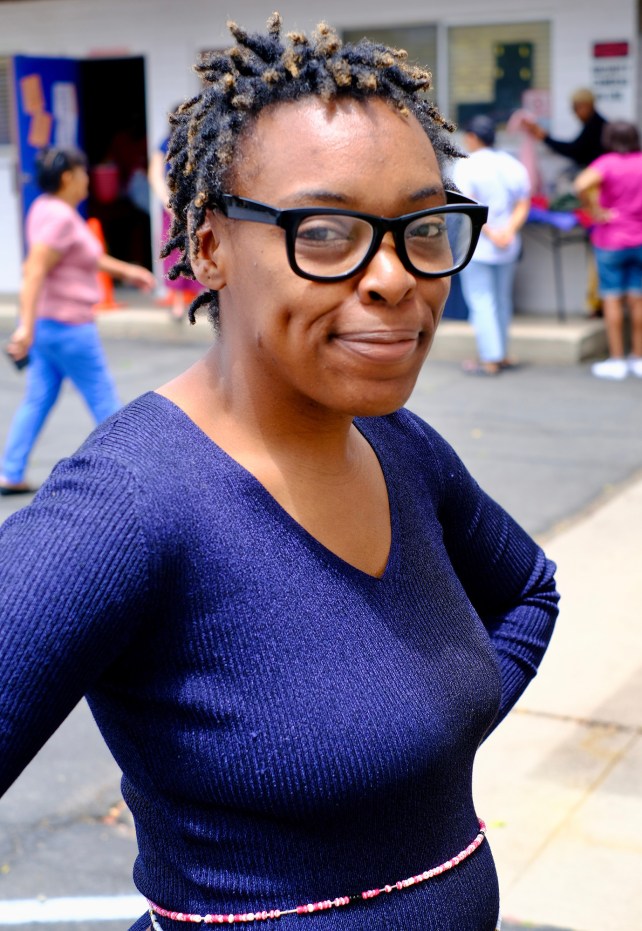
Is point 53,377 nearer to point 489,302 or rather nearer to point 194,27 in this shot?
point 489,302

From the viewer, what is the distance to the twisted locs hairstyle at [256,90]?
148cm

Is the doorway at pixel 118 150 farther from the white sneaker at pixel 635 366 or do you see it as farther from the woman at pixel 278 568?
the woman at pixel 278 568

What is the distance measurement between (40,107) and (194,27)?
6.28ft

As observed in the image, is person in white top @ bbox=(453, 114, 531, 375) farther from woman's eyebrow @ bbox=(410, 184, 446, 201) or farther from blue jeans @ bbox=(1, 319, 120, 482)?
woman's eyebrow @ bbox=(410, 184, 446, 201)

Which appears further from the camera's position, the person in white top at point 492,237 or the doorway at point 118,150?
the doorway at point 118,150

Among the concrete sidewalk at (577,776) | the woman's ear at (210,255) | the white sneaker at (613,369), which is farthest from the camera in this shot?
the white sneaker at (613,369)

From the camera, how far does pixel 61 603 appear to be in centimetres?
131

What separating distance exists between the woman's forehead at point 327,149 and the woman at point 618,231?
31.4ft

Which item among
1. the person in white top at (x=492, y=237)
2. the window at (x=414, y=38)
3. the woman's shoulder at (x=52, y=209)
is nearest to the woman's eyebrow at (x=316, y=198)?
the woman's shoulder at (x=52, y=209)

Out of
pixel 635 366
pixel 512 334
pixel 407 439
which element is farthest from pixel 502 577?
pixel 512 334

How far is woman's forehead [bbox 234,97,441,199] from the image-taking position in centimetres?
142

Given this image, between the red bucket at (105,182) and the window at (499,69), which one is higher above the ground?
the window at (499,69)

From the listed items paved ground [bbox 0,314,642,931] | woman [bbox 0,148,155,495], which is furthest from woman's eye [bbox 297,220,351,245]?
woman [bbox 0,148,155,495]

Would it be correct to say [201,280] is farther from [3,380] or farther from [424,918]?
[3,380]
